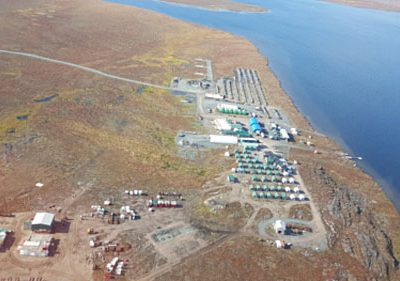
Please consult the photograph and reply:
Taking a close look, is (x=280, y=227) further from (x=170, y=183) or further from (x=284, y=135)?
(x=284, y=135)

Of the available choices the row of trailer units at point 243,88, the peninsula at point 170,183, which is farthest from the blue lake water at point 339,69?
the row of trailer units at point 243,88

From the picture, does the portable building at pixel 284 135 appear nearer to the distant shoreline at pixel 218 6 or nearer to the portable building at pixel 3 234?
the portable building at pixel 3 234

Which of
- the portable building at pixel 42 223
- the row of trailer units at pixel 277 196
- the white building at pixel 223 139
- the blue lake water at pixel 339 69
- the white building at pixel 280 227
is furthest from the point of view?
Result: the blue lake water at pixel 339 69

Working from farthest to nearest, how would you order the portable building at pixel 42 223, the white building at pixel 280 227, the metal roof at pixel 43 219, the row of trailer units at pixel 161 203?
1. the row of trailer units at pixel 161 203
2. the white building at pixel 280 227
3. the metal roof at pixel 43 219
4. the portable building at pixel 42 223

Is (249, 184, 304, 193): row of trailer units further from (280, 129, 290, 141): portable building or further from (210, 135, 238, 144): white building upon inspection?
(280, 129, 290, 141): portable building

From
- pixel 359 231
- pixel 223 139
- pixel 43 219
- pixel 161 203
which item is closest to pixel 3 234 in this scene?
pixel 43 219

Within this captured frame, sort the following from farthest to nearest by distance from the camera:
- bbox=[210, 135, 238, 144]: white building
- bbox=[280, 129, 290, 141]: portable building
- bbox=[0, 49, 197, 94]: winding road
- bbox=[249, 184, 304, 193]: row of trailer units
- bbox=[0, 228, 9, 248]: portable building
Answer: bbox=[0, 49, 197, 94]: winding road, bbox=[280, 129, 290, 141]: portable building, bbox=[210, 135, 238, 144]: white building, bbox=[249, 184, 304, 193]: row of trailer units, bbox=[0, 228, 9, 248]: portable building

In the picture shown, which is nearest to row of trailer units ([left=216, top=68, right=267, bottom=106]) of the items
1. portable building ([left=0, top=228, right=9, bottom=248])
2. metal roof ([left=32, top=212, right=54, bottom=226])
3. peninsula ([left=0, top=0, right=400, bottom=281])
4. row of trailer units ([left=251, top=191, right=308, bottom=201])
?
peninsula ([left=0, top=0, right=400, bottom=281])
